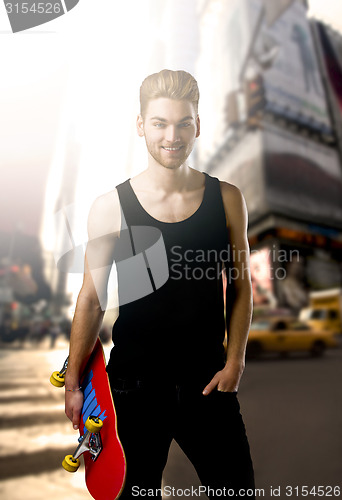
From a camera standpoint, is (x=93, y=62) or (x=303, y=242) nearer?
(x=93, y=62)

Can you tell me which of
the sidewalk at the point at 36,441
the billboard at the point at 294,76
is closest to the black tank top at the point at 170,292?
the sidewalk at the point at 36,441

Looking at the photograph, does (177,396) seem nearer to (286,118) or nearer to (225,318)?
(225,318)

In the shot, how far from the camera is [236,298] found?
41.5 inches

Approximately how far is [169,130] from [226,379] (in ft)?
2.51

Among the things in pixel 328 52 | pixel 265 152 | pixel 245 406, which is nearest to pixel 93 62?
pixel 245 406

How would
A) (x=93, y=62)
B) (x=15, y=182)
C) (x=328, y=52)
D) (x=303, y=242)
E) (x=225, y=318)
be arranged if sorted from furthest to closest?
(x=303, y=242), (x=328, y=52), (x=15, y=182), (x=93, y=62), (x=225, y=318)

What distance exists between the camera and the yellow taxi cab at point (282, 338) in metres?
5.68

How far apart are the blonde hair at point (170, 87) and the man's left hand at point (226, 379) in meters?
0.82

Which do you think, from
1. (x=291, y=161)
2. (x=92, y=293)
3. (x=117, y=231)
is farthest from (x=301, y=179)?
(x=92, y=293)

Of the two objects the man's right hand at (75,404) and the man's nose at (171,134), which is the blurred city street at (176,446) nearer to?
the man's right hand at (75,404)

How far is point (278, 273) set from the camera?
1.87 metres

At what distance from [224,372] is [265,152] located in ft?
38.6

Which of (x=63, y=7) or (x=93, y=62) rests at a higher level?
(x=63, y=7)

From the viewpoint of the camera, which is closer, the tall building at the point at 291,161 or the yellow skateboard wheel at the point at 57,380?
the yellow skateboard wheel at the point at 57,380
